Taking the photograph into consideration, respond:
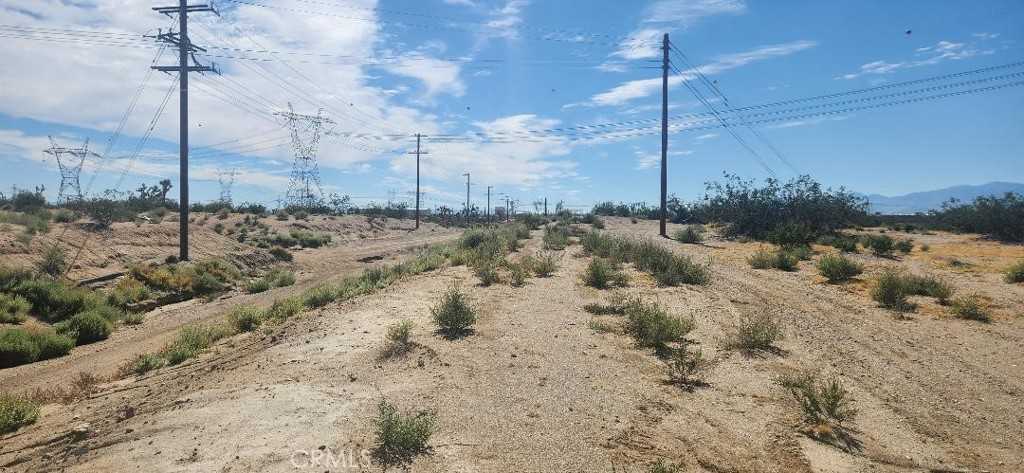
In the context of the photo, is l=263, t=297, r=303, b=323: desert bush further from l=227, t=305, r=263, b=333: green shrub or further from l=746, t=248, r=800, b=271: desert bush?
l=746, t=248, r=800, b=271: desert bush

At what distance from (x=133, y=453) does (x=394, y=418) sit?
9.06 feet

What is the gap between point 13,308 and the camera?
18.1m

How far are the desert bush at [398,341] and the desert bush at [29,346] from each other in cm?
1069

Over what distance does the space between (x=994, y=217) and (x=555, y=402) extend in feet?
140

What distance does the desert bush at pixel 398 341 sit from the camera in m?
9.13

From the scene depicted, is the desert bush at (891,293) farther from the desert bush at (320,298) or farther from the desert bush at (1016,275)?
the desert bush at (320,298)

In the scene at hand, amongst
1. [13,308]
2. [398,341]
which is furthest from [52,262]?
[398,341]

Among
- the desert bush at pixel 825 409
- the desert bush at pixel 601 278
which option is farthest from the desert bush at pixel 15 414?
the desert bush at pixel 601 278

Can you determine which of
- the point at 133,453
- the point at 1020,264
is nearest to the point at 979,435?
the point at 133,453

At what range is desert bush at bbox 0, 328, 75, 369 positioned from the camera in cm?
1395

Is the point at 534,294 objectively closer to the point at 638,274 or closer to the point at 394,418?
the point at 638,274

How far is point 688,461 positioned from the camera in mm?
5453

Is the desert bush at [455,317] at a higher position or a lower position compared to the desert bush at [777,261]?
lower

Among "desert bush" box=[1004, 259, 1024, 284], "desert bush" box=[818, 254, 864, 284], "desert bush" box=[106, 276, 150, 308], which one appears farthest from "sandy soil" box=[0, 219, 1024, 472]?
"desert bush" box=[106, 276, 150, 308]
